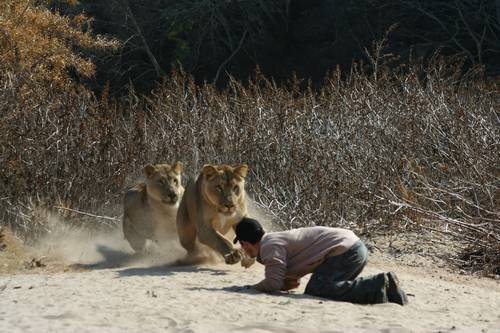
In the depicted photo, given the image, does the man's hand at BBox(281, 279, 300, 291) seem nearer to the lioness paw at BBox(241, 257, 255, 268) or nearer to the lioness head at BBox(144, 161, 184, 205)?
the lioness paw at BBox(241, 257, 255, 268)

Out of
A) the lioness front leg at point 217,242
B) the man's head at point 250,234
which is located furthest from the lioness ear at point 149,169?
the man's head at point 250,234

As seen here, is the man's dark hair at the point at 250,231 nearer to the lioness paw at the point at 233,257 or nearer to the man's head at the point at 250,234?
the man's head at the point at 250,234

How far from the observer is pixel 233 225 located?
985 centimetres

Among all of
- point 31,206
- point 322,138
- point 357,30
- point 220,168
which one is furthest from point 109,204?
point 357,30

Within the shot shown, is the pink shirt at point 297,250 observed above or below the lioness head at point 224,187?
below

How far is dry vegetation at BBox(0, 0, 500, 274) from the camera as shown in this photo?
12422 millimetres

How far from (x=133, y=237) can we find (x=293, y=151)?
3.03m

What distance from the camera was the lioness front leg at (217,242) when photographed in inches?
A: 372

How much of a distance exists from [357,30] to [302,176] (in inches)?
813

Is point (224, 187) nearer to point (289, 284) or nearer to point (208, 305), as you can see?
point (289, 284)

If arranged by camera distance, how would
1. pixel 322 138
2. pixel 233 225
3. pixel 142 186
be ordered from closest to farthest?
pixel 233 225
pixel 142 186
pixel 322 138

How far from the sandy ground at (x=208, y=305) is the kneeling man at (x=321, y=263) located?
123 millimetres

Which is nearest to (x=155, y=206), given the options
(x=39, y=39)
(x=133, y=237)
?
(x=133, y=237)

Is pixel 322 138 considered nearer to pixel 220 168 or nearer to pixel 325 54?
pixel 220 168
